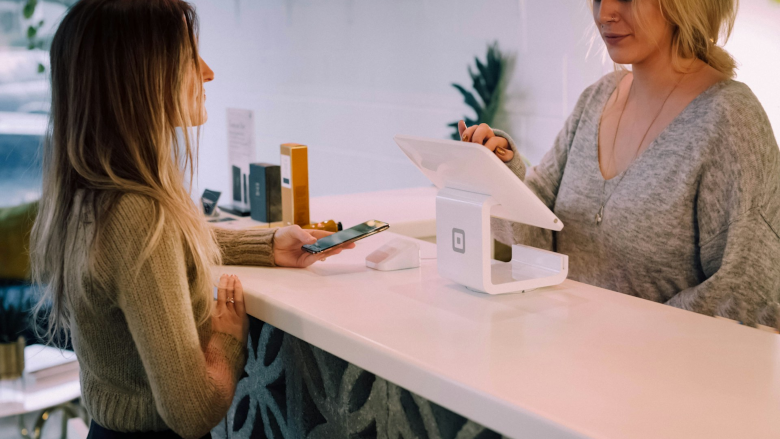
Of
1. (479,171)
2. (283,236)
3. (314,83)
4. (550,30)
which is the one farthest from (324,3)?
(479,171)

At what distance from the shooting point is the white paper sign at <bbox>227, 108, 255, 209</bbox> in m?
2.44

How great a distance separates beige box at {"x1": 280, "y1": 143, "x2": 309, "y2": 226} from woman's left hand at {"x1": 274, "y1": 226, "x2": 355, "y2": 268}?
440mm

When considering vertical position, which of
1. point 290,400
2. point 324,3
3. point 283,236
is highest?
point 324,3

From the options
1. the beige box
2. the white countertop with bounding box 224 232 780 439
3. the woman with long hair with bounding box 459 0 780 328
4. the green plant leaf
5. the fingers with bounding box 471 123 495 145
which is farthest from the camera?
the green plant leaf

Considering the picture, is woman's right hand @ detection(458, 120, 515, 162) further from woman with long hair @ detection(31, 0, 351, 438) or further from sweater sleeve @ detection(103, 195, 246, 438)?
sweater sleeve @ detection(103, 195, 246, 438)

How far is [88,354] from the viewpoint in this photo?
46.4 inches

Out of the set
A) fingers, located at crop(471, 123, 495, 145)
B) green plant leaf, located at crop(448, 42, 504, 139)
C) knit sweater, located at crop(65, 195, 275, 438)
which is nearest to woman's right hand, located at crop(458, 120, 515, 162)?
fingers, located at crop(471, 123, 495, 145)

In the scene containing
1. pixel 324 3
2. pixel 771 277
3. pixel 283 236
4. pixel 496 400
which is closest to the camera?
pixel 496 400

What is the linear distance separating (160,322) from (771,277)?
3.87ft

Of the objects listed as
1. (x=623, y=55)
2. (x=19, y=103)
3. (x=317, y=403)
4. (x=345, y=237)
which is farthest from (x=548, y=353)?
(x=19, y=103)

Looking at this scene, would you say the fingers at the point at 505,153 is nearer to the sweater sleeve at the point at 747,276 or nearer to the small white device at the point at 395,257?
the small white device at the point at 395,257

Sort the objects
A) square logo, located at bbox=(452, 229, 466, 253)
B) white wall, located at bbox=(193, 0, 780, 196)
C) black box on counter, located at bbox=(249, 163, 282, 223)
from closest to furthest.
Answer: square logo, located at bbox=(452, 229, 466, 253), black box on counter, located at bbox=(249, 163, 282, 223), white wall, located at bbox=(193, 0, 780, 196)

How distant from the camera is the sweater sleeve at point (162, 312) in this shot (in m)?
1.07

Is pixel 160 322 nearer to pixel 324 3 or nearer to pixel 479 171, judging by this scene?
pixel 479 171
